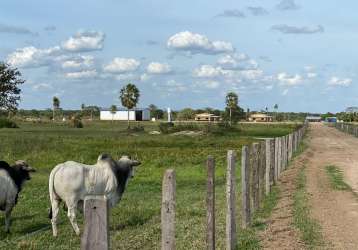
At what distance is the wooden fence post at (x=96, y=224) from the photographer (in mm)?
3891

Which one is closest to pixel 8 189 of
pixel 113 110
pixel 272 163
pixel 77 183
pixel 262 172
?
pixel 77 183

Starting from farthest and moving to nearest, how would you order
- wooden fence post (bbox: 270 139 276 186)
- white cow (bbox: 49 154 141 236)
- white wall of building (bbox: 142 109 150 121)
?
white wall of building (bbox: 142 109 150 121), wooden fence post (bbox: 270 139 276 186), white cow (bbox: 49 154 141 236)

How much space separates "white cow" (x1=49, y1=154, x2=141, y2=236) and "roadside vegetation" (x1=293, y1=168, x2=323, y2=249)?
404 centimetres

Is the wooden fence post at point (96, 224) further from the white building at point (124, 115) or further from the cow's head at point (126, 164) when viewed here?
the white building at point (124, 115)

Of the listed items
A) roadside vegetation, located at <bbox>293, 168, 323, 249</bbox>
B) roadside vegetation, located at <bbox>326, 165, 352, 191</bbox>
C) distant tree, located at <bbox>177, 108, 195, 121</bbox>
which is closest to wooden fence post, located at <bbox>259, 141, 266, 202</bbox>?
roadside vegetation, located at <bbox>293, 168, 323, 249</bbox>

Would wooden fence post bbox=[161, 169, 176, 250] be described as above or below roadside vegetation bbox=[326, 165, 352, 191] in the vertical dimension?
above

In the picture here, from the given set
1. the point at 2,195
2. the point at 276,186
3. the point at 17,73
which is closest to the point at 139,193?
the point at 276,186

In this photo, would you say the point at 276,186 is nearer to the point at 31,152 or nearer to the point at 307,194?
the point at 307,194

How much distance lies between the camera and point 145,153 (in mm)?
37781

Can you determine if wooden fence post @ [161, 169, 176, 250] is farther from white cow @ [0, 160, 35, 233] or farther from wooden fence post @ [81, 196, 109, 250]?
white cow @ [0, 160, 35, 233]

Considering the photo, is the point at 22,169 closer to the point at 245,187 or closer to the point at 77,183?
the point at 77,183

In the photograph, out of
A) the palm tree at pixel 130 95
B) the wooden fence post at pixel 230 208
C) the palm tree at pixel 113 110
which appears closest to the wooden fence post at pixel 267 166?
the wooden fence post at pixel 230 208

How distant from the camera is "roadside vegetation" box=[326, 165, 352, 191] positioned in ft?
68.0

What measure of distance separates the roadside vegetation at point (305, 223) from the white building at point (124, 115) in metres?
163
